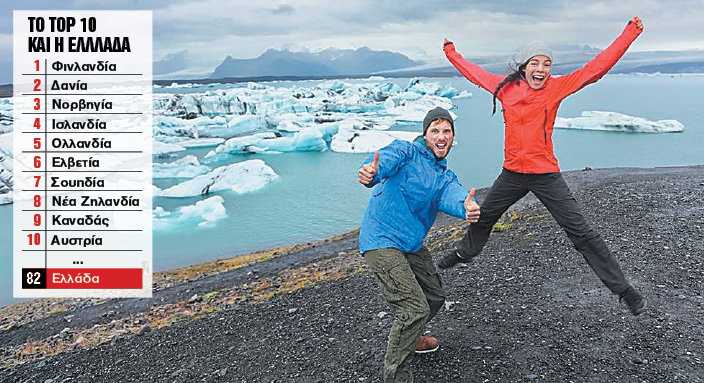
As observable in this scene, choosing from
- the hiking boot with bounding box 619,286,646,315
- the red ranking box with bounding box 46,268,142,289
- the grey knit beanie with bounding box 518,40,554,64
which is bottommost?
the red ranking box with bounding box 46,268,142,289

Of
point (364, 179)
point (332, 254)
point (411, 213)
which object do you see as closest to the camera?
point (364, 179)

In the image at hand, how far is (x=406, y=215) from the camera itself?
110 inches

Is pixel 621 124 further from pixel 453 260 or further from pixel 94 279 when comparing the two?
pixel 453 260

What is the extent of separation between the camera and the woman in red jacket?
324 centimetres

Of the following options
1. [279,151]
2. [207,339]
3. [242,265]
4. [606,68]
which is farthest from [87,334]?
[279,151]

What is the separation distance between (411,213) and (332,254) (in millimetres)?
5206

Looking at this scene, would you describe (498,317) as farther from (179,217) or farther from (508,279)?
(179,217)

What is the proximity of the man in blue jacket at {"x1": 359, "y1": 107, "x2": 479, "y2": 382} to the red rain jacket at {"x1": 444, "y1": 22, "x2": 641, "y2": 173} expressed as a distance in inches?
25.3

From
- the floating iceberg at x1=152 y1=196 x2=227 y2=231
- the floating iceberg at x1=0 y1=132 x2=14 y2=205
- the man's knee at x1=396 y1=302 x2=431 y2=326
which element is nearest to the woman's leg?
the man's knee at x1=396 y1=302 x2=431 y2=326

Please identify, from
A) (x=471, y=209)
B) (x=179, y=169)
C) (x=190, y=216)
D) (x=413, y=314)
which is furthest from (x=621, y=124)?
(x=413, y=314)

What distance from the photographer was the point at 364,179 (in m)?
2.55

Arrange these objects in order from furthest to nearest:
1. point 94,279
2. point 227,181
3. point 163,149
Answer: point 163,149 < point 227,181 < point 94,279

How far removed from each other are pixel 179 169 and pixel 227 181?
124 inches

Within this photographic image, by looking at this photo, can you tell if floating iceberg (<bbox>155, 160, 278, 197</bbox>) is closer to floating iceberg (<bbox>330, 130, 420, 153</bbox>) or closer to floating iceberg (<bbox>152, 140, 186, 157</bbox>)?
floating iceberg (<bbox>330, 130, 420, 153</bbox>)
